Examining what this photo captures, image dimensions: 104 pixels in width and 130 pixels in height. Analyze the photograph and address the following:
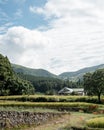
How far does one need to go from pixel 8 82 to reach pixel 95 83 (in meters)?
40.8

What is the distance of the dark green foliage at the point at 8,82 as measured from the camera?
103 metres

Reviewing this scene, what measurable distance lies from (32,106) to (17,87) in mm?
48286

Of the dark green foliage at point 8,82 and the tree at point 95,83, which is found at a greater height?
the dark green foliage at point 8,82

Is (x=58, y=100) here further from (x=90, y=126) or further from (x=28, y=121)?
(x=90, y=126)

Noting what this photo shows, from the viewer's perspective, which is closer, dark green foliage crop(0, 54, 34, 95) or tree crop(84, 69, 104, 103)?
tree crop(84, 69, 104, 103)

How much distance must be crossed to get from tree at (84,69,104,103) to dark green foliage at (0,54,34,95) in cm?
2936

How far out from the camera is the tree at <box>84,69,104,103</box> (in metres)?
80.0

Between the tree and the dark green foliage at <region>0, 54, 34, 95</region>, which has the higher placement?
the dark green foliage at <region>0, 54, 34, 95</region>

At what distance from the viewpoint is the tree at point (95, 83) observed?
80000 mm

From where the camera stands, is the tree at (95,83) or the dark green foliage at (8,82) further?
the dark green foliage at (8,82)

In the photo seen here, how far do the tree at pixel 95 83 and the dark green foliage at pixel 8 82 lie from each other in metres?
29.4

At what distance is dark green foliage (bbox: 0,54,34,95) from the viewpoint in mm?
102938

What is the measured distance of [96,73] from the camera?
81312 millimetres

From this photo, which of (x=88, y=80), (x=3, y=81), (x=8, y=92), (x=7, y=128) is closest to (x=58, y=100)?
(x=88, y=80)
